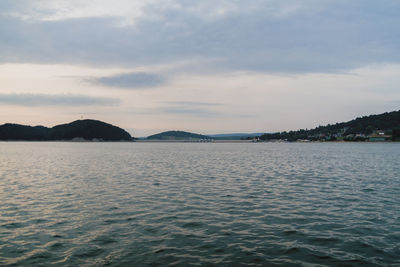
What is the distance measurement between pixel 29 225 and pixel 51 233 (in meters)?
2.89

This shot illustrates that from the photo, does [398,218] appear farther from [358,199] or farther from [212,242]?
[212,242]

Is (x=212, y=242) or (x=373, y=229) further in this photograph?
(x=373, y=229)

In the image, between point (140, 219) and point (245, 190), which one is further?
point (245, 190)

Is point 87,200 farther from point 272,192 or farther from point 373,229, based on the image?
point 373,229

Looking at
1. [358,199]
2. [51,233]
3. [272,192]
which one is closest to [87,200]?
[51,233]

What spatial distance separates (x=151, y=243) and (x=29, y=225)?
9.54 meters

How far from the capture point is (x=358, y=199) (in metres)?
28.9

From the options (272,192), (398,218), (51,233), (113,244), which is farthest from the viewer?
(272,192)

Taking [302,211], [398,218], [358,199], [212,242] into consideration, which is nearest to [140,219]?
[212,242]

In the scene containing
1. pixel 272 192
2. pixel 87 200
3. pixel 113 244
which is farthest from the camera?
pixel 272 192

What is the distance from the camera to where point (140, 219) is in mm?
21922

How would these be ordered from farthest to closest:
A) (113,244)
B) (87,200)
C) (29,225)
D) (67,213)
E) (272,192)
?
(272,192) < (87,200) < (67,213) < (29,225) < (113,244)

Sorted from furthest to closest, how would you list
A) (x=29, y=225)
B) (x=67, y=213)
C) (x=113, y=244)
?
1. (x=67, y=213)
2. (x=29, y=225)
3. (x=113, y=244)

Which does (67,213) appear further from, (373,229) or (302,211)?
(373,229)
